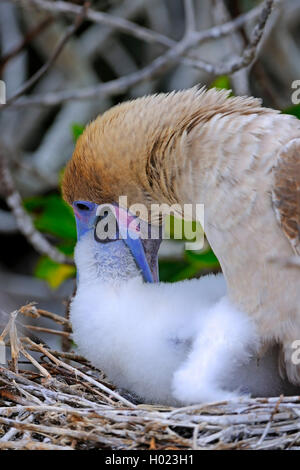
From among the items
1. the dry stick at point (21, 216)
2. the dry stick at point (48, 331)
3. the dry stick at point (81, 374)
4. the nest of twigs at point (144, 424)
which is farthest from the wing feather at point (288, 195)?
the dry stick at point (21, 216)

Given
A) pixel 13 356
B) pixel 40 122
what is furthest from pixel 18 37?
pixel 13 356

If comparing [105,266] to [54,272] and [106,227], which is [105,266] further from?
[54,272]

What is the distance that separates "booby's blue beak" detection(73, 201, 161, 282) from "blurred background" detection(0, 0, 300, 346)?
3.13 ft

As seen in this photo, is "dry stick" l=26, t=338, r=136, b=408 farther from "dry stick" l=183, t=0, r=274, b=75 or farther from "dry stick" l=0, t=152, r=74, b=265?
"dry stick" l=183, t=0, r=274, b=75

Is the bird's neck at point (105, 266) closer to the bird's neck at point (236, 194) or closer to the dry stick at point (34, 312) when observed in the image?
the dry stick at point (34, 312)

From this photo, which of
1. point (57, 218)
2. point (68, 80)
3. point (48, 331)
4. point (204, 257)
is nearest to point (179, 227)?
point (204, 257)

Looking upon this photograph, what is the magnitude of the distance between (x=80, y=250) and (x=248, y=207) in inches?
33.2

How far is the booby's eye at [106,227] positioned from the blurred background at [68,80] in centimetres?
101

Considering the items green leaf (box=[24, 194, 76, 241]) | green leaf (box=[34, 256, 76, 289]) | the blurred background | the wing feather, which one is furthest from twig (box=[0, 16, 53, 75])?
the wing feather

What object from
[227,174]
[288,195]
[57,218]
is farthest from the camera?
[57,218]

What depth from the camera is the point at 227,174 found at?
270cm

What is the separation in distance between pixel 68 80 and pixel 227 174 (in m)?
3.29

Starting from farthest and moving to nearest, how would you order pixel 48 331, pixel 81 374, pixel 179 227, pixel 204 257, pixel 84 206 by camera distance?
pixel 204 257
pixel 179 227
pixel 48 331
pixel 84 206
pixel 81 374
